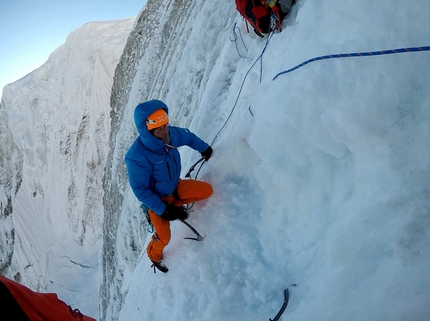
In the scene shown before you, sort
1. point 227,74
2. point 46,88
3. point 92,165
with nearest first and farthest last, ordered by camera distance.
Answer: point 227,74 < point 92,165 < point 46,88

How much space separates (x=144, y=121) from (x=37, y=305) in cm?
161

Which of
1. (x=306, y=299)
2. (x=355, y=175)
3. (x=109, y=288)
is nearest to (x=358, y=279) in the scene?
(x=306, y=299)

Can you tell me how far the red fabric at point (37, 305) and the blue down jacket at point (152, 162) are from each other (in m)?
1.29

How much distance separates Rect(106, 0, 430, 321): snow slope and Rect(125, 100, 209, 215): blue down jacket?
0.47 metres

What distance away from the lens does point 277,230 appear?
2832mm

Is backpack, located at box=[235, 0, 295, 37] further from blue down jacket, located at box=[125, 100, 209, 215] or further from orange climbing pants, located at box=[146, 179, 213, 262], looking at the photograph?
orange climbing pants, located at box=[146, 179, 213, 262]

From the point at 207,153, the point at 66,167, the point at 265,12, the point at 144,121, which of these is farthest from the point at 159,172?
the point at 66,167

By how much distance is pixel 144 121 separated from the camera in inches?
116

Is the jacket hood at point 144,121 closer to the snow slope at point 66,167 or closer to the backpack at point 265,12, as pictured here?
the backpack at point 265,12

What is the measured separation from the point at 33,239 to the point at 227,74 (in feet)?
59.1

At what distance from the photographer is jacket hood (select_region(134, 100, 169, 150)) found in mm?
2928

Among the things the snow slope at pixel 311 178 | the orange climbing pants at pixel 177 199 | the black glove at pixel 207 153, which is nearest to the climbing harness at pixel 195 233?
the snow slope at pixel 311 178

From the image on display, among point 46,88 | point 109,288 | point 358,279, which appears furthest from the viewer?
point 46,88

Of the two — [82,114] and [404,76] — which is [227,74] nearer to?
[404,76]
